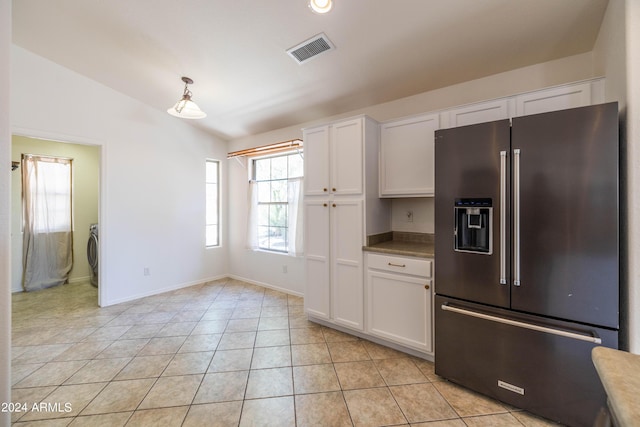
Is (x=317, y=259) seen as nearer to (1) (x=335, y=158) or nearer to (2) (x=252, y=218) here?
(1) (x=335, y=158)

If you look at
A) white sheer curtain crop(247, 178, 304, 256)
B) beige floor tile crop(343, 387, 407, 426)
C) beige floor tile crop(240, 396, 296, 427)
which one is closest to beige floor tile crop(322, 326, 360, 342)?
beige floor tile crop(343, 387, 407, 426)

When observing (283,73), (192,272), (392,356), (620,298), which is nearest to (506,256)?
(620,298)

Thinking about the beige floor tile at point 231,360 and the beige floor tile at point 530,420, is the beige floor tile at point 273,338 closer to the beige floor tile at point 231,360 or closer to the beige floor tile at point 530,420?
the beige floor tile at point 231,360

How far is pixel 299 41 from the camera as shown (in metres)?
2.20

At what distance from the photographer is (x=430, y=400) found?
1.77 m

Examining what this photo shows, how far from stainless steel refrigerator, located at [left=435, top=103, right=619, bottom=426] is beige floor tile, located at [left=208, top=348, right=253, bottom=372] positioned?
5.18 feet

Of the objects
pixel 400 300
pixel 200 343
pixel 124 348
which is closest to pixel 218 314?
pixel 200 343

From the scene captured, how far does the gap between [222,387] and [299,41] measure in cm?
285

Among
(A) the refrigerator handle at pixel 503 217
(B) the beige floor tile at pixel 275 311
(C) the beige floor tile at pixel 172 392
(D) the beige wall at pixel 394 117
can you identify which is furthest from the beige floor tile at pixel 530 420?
(B) the beige floor tile at pixel 275 311

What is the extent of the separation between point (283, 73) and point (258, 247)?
2.75m

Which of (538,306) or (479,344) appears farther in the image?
(479,344)

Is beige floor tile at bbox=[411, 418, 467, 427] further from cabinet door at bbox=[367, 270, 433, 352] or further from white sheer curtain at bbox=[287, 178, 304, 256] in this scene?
white sheer curtain at bbox=[287, 178, 304, 256]

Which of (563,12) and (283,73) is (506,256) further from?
(283,73)

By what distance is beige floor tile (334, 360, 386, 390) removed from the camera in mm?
1933
